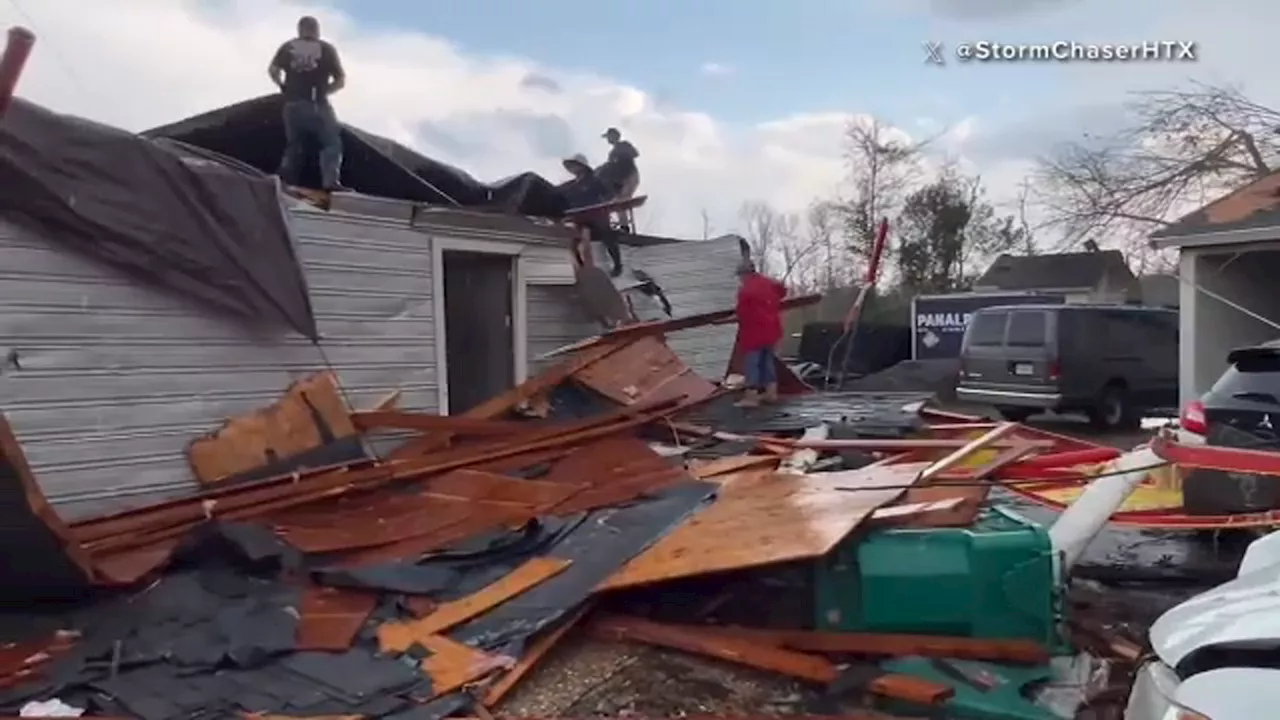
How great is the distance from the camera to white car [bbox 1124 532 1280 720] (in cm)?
256

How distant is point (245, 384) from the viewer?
26.2ft

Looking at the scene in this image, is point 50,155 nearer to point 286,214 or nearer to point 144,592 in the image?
point 286,214

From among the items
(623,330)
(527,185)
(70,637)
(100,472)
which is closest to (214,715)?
(70,637)

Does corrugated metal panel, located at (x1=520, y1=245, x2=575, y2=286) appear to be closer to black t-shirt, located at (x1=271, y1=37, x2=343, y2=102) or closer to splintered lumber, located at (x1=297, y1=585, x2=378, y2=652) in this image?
black t-shirt, located at (x1=271, y1=37, x2=343, y2=102)

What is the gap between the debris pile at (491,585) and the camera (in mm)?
5215

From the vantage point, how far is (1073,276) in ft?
125

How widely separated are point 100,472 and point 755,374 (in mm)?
6302

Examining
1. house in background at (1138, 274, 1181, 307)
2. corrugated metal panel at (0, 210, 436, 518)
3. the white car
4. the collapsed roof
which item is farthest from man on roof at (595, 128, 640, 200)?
house in background at (1138, 274, 1181, 307)

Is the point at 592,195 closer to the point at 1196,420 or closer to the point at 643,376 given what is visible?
the point at 643,376

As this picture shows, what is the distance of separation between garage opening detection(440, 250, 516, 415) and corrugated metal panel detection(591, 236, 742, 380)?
2.34 meters

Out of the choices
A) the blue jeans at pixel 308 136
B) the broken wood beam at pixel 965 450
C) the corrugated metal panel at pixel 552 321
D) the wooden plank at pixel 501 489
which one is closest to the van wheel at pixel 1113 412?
the broken wood beam at pixel 965 450

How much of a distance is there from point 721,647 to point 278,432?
13.0 ft

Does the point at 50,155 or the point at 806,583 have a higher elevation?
the point at 50,155

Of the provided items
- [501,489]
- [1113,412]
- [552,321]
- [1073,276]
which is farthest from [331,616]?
[1073,276]
